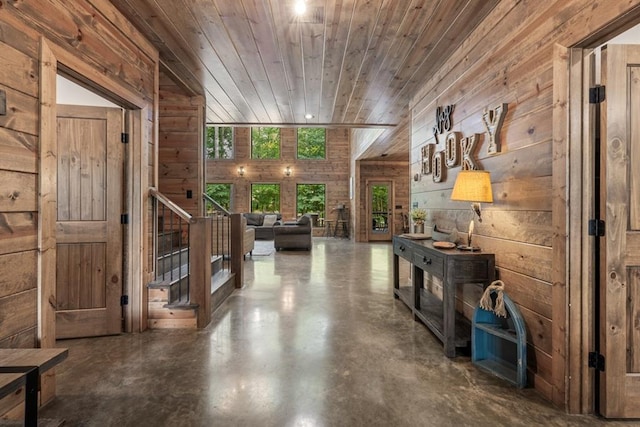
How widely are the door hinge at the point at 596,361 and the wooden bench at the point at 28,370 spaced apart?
103 inches

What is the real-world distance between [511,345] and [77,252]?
3653 mm

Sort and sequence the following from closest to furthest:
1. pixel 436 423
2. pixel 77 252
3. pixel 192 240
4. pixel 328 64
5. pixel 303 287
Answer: pixel 436 423
pixel 77 252
pixel 192 240
pixel 328 64
pixel 303 287

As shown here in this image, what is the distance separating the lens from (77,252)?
280 cm

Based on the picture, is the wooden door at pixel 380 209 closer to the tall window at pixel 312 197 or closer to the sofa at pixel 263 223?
the tall window at pixel 312 197

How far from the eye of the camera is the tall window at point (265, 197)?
39.0ft

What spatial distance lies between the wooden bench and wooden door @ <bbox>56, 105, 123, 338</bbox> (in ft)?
5.20

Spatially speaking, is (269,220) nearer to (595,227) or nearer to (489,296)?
(489,296)

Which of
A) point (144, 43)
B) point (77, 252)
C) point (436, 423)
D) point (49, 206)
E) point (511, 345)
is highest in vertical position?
point (144, 43)

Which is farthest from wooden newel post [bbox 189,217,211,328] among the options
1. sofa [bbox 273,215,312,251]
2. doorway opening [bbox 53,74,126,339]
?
sofa [bbox 273,215,312,251]

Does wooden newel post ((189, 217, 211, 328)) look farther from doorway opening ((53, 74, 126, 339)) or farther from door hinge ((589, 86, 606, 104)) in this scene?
door hinge ((589, 86, 606, 104))

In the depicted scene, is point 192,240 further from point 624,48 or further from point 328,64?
point 624,48

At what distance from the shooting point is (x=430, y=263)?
8.87ft

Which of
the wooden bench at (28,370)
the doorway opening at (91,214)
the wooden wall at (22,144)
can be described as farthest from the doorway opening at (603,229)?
the doorway opening at (91,214)

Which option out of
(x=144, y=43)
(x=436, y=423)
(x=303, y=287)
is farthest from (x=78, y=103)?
(x=436, y=423)
